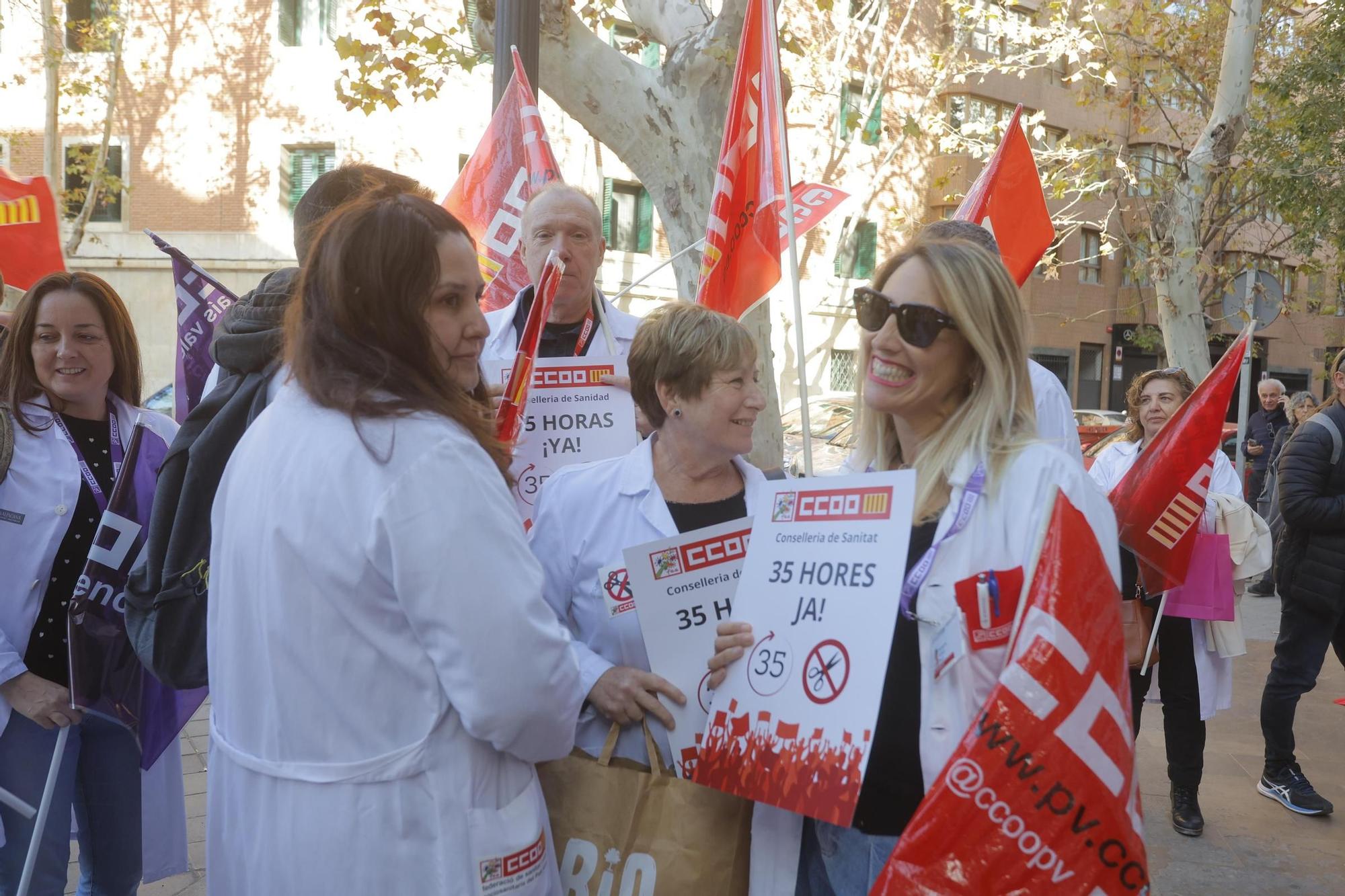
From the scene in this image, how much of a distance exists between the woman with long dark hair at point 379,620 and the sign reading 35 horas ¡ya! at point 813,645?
40 cm

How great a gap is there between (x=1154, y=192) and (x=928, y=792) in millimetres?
19912

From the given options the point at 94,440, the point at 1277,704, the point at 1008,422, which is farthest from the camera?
the point at 1277,704

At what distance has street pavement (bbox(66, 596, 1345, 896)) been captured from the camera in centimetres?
454

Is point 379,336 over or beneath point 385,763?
over

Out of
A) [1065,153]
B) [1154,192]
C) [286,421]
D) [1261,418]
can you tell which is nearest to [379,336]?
[286,421]

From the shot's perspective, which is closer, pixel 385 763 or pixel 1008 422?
pixel 385 763

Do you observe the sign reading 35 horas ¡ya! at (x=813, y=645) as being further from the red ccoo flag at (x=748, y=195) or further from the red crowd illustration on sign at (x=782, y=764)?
the red ccoo flag at (x=748, y=195)

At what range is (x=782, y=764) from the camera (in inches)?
80.7

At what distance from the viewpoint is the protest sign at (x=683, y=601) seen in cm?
248

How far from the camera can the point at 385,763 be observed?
1763mm

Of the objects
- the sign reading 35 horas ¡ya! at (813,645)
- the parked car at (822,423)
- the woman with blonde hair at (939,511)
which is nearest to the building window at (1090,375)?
the parked car at (822,423)

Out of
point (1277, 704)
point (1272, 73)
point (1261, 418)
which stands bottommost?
point (1277, 704)

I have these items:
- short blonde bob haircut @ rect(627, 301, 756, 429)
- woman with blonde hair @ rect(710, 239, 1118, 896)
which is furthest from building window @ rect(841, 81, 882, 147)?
woman with blonde hair @ rect(710, 239, 1118, 896)

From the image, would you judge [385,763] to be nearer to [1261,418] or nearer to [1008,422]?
[1008,422]
